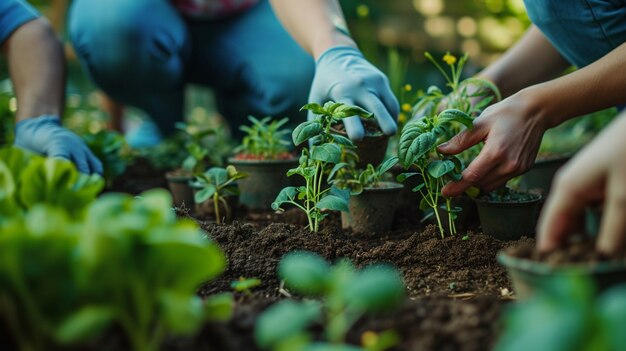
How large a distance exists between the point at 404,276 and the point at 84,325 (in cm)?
89

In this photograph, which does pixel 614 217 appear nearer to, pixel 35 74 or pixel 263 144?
pixel 263 144

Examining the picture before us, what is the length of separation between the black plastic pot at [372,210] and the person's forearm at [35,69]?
4.29ft

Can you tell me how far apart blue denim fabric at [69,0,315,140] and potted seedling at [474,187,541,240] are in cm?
146

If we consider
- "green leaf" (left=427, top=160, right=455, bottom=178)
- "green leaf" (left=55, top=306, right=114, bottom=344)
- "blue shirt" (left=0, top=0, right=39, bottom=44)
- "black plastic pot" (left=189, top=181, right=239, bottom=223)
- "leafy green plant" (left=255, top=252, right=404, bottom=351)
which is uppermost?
"leafy green plant" (left=255, top=252, right=404, bottom=351)

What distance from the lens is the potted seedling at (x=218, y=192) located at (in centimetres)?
190

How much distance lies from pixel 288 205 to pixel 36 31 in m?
1.21

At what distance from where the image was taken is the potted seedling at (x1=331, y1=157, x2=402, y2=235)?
176 centimetres

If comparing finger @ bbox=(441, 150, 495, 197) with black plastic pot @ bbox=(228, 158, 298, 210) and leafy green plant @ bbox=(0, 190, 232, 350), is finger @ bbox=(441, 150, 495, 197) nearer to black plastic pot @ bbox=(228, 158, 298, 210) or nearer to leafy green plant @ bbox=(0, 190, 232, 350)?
black plastic pot @ bbox=(228, 158, 298, 210)

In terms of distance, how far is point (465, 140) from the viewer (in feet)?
5.13

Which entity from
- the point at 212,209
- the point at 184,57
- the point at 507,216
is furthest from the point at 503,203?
the point at 184,57

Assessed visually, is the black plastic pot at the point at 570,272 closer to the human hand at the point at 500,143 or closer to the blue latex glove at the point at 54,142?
the human hand at the point at 500,143

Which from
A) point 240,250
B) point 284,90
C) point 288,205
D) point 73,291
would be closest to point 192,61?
point 284,90

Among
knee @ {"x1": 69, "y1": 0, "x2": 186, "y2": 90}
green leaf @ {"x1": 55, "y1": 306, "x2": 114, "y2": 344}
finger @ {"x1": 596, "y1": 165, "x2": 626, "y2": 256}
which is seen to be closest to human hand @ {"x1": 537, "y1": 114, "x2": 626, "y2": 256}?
finger @ {"x1": 596, "y1": 165, "x2": 626, "y2": 256}

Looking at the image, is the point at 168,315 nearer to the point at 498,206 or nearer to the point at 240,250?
the point at 240,250
